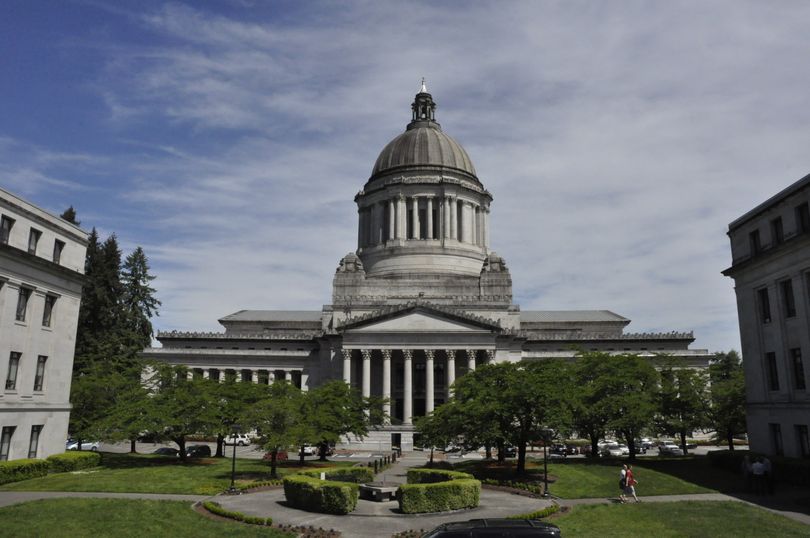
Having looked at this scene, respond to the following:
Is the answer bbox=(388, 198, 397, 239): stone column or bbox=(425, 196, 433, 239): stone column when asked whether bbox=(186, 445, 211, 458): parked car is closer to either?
bbox=(388, 198, 397, 239): stone column

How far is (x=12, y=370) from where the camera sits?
38.6m

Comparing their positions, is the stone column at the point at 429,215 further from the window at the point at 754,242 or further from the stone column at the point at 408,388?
the window at the point at 754,242

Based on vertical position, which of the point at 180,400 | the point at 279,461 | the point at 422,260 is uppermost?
the point at 422,260

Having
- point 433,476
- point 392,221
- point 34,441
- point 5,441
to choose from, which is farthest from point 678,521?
point 392,221

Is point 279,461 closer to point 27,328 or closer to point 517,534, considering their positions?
point 27,328

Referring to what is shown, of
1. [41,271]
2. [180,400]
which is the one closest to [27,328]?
[41,271]

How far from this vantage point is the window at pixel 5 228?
125 ft

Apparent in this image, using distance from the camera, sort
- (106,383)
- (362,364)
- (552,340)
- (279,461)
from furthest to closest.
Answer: (552,340), (362,364), (106,383), (279,461)

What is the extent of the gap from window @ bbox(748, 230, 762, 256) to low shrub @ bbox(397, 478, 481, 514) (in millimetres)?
27381

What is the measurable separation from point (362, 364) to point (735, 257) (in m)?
46.9

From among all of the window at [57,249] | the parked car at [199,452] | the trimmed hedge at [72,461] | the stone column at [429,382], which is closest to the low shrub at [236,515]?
the trimmed hedge at [72,461]

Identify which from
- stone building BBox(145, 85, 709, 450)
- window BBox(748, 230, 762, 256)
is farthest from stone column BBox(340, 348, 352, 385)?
window BBox(748, 230, 762, 256)

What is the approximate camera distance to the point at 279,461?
48062mm

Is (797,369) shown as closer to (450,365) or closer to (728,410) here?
(728,410)
